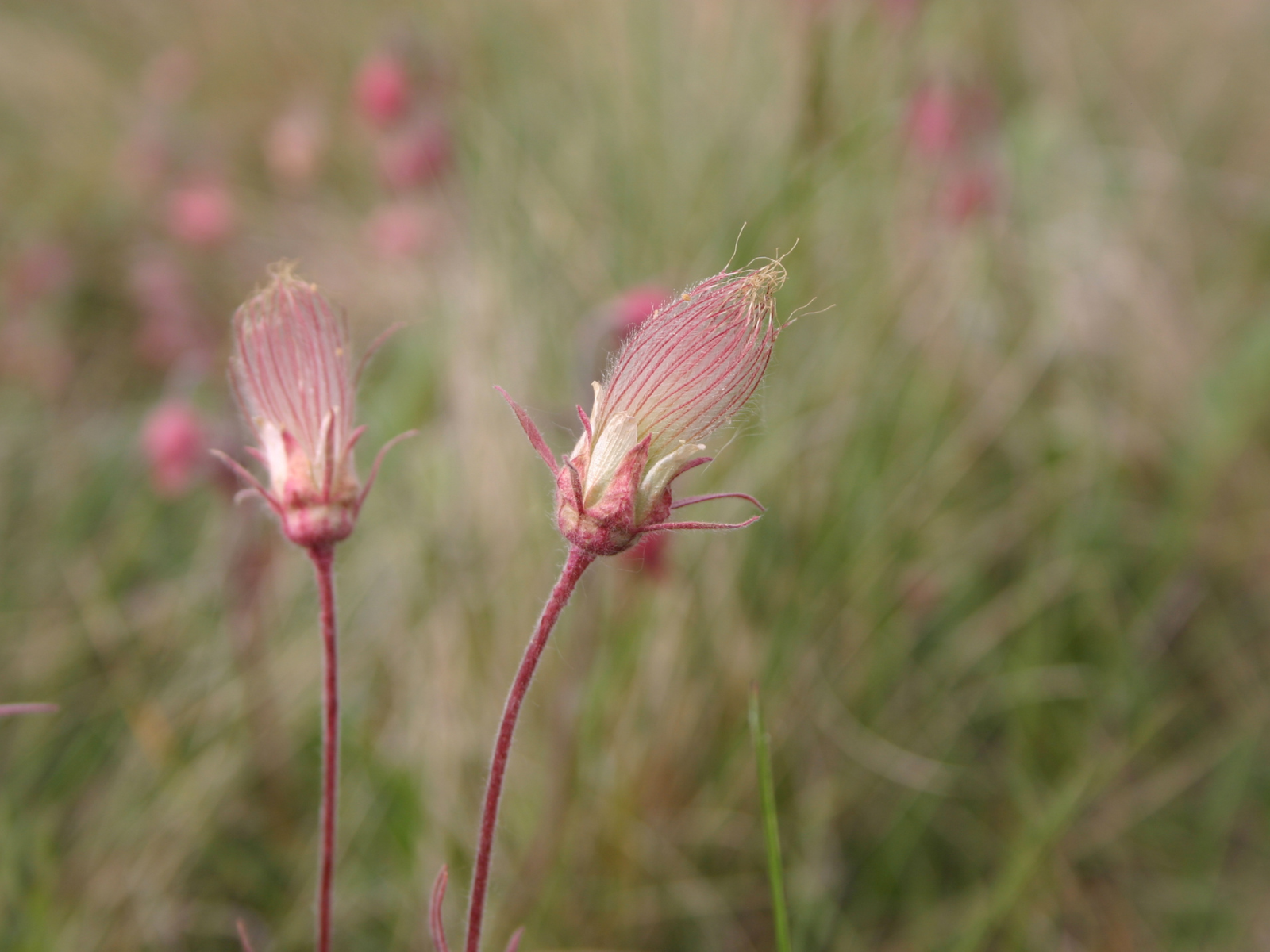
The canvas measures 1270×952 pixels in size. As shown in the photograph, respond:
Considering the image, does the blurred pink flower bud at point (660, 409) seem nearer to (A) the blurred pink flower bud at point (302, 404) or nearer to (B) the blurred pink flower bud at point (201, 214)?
(A) the blurred pink flower bud at point (302, 404)

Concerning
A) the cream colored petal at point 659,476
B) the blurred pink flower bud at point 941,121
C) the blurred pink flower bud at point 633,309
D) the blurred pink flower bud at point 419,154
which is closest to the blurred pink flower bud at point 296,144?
the blurred pink flower bud at point 419,154

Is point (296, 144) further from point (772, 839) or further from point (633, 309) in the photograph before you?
point (772, 839)

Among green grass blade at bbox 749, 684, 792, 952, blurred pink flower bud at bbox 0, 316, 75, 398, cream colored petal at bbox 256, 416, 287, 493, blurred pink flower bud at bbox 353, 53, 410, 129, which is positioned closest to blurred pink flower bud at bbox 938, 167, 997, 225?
blurred pink flower bud at bbox 353, 53, 410, 129

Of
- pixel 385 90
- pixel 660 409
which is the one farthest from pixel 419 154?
pixel 660 409

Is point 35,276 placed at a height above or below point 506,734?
above

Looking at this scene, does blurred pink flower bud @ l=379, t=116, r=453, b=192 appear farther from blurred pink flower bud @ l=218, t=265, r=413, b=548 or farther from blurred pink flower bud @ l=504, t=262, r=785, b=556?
blurred pink flower bud @ l=504, t=262, r=785, b=556

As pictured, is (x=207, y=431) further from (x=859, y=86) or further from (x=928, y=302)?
(x=859, y=86)
